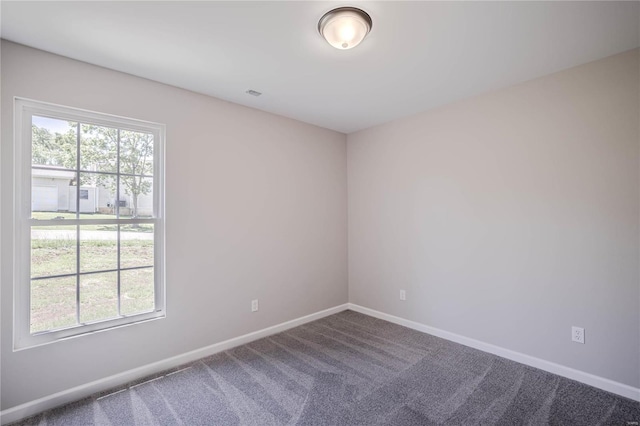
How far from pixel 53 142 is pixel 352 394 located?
2924 mm

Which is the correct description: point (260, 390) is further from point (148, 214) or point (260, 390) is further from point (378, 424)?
point (148, 214)

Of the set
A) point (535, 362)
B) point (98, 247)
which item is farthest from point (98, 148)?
point (535, 362)

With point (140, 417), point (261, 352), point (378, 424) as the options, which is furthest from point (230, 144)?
point (378, 424)

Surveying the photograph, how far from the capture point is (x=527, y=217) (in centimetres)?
266

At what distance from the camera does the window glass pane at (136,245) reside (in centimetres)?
250

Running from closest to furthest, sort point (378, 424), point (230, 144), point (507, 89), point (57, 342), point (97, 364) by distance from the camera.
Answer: point (378, 424) < point (57, 342) < point (97, 364) < point (507, 89) < point (230, 144)

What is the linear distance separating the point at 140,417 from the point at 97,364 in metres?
0.62

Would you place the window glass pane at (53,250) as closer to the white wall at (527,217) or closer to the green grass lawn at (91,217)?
the green grass lawn at (91,217)

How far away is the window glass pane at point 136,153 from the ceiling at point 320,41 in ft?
1.68

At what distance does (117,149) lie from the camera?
8.13 feet

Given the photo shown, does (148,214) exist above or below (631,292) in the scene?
above

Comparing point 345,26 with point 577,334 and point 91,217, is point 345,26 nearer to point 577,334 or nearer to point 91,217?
point 91,217

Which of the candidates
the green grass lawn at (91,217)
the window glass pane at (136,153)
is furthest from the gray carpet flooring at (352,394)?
the window glass pane at (136,153)

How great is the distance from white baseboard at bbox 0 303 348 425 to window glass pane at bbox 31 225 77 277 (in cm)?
86
